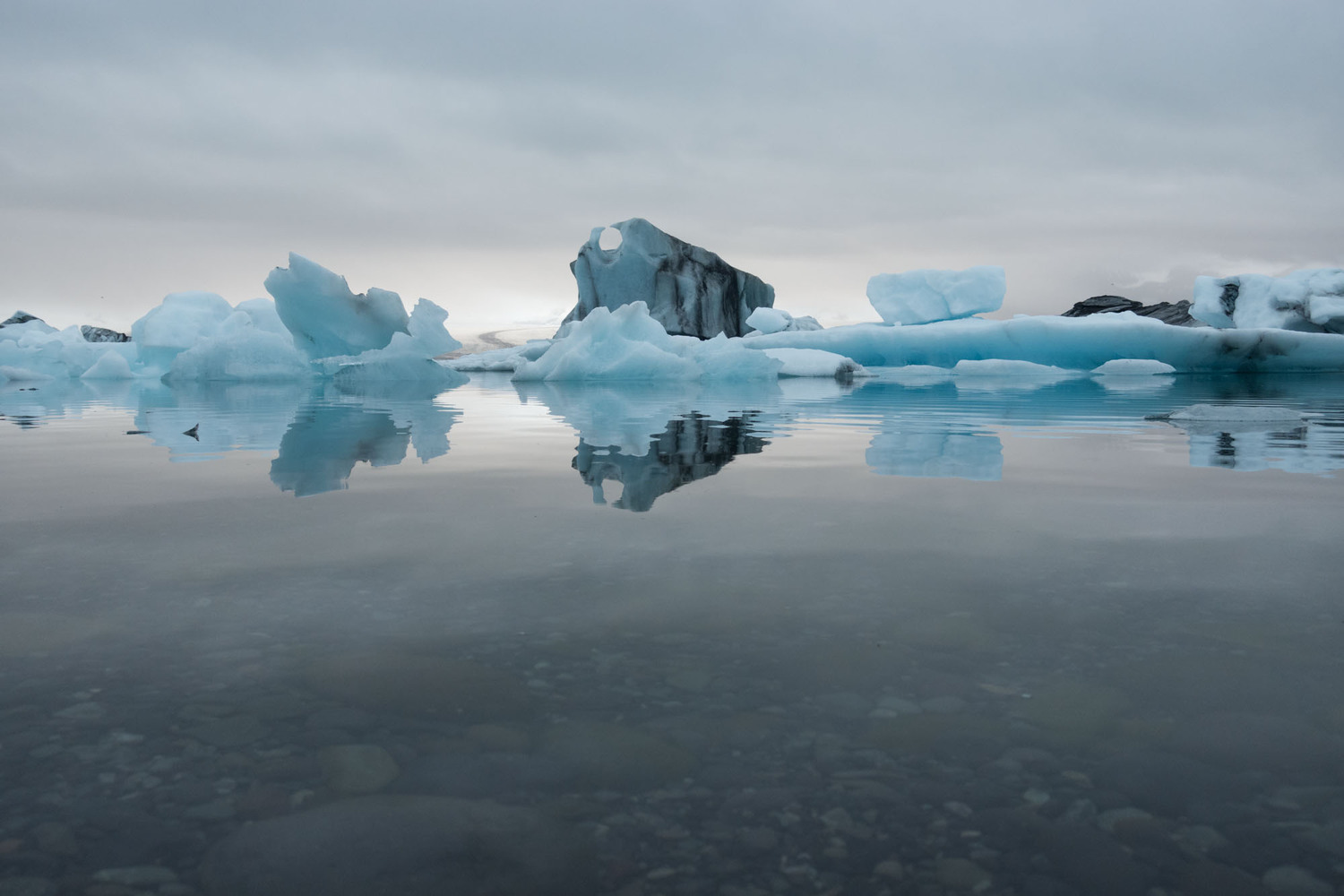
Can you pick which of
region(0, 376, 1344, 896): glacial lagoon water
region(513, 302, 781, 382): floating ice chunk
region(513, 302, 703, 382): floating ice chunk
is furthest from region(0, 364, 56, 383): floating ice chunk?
region(0, 376, 1344, 896): glacial lagoon water

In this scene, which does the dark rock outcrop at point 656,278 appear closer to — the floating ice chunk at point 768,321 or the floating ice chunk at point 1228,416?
the floating ice chunk at point 768,321

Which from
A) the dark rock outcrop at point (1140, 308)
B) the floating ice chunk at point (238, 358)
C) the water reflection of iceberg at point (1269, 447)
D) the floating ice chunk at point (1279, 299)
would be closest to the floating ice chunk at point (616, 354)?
the floating ice chunk at point (238, 358)

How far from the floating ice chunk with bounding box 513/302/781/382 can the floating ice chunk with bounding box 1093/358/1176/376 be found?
7840 mm

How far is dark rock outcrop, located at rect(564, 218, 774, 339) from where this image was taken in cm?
3269

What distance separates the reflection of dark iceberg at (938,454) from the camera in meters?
3.85

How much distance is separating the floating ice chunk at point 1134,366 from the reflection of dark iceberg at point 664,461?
16.0m

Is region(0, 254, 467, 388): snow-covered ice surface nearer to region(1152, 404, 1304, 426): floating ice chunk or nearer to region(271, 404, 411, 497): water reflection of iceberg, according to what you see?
region(271, 404, 411, 497): water reflection of iceberg

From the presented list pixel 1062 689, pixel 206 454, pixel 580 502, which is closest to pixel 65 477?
pixel 206 454

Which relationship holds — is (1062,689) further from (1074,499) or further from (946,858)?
(1074,499)

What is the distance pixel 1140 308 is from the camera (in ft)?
154

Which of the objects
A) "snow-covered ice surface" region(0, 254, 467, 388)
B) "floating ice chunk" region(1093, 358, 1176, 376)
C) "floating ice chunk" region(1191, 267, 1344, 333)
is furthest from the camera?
"floating ice chunk" region(1191, 267, 1344, 333)

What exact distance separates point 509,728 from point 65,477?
347 cm

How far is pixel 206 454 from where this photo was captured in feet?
15.3

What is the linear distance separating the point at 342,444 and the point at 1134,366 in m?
18.5
